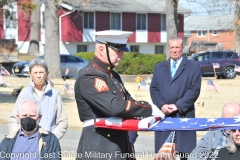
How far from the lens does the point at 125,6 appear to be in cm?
5416

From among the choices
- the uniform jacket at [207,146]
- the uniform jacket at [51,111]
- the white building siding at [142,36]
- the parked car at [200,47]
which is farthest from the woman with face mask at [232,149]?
the parked car at [200,47]

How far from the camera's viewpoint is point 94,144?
193 inches

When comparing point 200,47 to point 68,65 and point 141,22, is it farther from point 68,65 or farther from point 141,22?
point 68,65

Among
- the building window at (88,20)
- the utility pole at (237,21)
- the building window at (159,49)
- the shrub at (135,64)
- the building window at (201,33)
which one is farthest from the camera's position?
the building window at (201,33)

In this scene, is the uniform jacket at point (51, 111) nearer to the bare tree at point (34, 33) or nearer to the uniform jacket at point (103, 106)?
the uniform jacket at point (103, 106)

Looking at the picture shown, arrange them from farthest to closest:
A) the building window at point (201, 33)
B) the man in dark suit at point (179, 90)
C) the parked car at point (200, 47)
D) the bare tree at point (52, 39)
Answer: the building window at point (201, 33)
the parked car at point (200, 47)
the bare tree at point (52, 39)
the man in dark suit at point (179, 90)

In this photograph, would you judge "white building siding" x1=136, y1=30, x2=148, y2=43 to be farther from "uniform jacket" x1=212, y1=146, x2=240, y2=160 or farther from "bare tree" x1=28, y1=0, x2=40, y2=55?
"uniform jacket" x1=212, y1=146, x2=240, y2=160

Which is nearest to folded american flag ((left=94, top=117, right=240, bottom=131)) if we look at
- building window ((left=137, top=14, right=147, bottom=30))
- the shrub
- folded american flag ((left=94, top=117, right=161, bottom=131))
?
folded american flag ((left=94, top=117, right=161, bottom=131))

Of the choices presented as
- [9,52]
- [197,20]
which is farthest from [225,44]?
[9,52]

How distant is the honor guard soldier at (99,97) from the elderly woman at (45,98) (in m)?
1.40

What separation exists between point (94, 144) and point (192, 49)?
57.5m

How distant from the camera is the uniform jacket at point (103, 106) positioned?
15.3 ft

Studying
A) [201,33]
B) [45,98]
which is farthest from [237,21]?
[201,33]

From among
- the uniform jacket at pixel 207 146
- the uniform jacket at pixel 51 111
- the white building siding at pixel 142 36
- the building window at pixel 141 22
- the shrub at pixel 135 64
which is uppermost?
the building window at pixel 141 22
